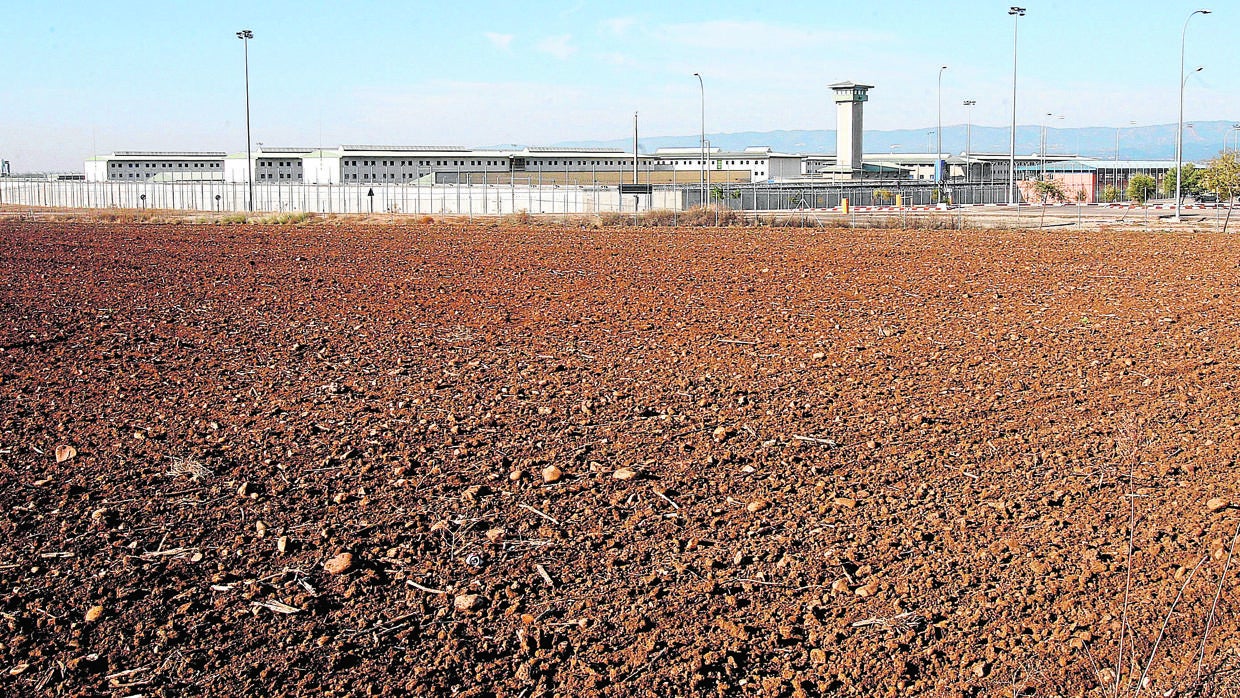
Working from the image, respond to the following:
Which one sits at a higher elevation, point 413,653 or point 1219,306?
point 1219,306

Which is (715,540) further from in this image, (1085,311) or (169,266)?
(169,266)

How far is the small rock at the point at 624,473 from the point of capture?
21.6ft

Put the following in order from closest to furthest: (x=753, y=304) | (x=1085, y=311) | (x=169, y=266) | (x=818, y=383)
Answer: (x=818, y=383)
(x=1085, y=311)
(x=753, y=304)
(x=169, y=266)

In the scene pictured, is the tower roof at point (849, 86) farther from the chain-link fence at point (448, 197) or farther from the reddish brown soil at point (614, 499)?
the reddish brown soil at point (614, 499)

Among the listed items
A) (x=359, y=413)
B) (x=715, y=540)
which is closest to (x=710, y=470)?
(x=715, y=540)

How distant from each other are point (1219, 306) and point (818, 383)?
6.25 m

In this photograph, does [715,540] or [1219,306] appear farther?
[1219,306]

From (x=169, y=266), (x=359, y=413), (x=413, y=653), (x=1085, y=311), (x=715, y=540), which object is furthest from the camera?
(x=169, y=266)

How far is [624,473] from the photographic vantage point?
665 centimetres

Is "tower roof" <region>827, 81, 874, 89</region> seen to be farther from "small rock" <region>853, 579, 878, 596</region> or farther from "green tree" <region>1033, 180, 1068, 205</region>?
"small rock" <region>853, 579, 878, 596</region>

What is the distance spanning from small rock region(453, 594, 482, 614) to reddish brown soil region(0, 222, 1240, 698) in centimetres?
2

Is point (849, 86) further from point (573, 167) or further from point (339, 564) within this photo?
point (339, 564)

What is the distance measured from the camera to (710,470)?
6.77 m

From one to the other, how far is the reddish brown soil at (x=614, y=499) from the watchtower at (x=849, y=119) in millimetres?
109670
